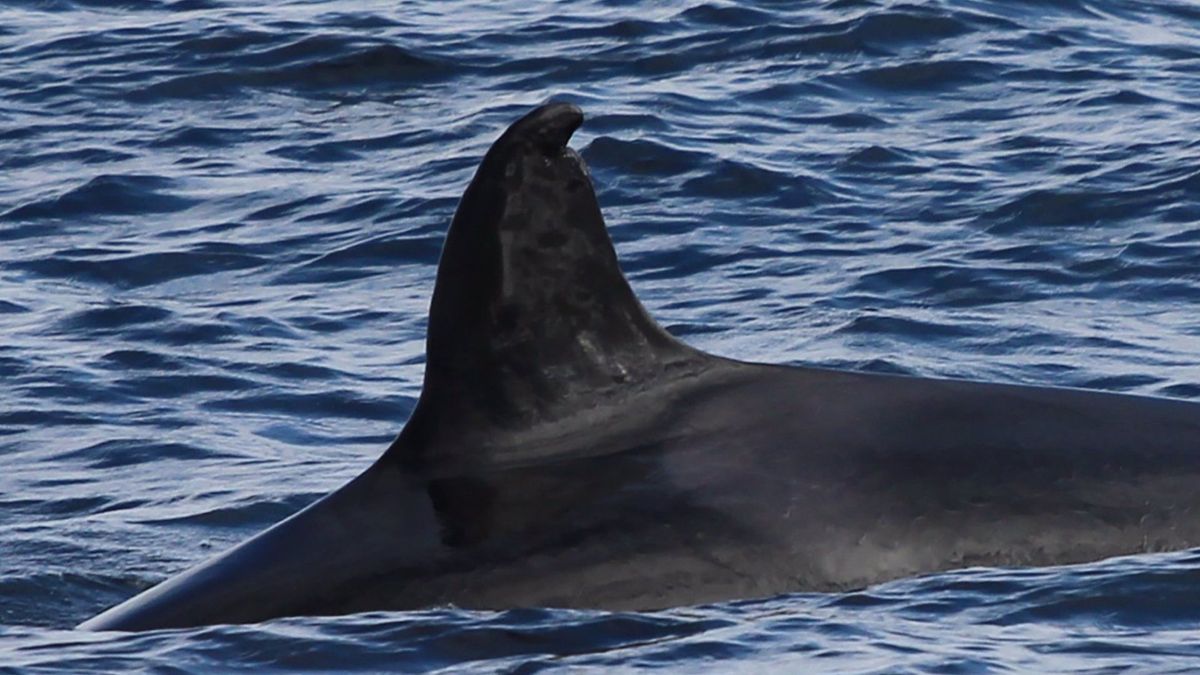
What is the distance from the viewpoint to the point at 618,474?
8.62m

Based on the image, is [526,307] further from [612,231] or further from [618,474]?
[612,231]

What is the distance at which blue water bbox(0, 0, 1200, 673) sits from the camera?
8305 mm

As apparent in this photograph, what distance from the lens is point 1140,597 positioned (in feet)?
27.6

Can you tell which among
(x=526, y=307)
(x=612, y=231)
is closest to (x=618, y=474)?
(x=526, y=307)

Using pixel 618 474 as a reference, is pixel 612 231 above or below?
below

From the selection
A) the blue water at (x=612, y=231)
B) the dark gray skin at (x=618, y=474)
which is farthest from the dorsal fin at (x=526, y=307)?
the blue water at (x=612, y=231)

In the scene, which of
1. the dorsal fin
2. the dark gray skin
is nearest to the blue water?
the dark gray skin

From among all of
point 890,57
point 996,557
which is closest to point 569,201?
point 996,557

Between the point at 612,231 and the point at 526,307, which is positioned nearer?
the point at 526,307

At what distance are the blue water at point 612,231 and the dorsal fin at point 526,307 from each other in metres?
0.74

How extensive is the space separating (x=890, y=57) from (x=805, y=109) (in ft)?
5.74

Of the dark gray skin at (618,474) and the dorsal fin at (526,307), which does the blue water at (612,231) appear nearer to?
the dark gray skin at (618,474)

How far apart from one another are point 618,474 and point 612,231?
387 inches

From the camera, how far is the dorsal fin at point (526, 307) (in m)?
8.46
